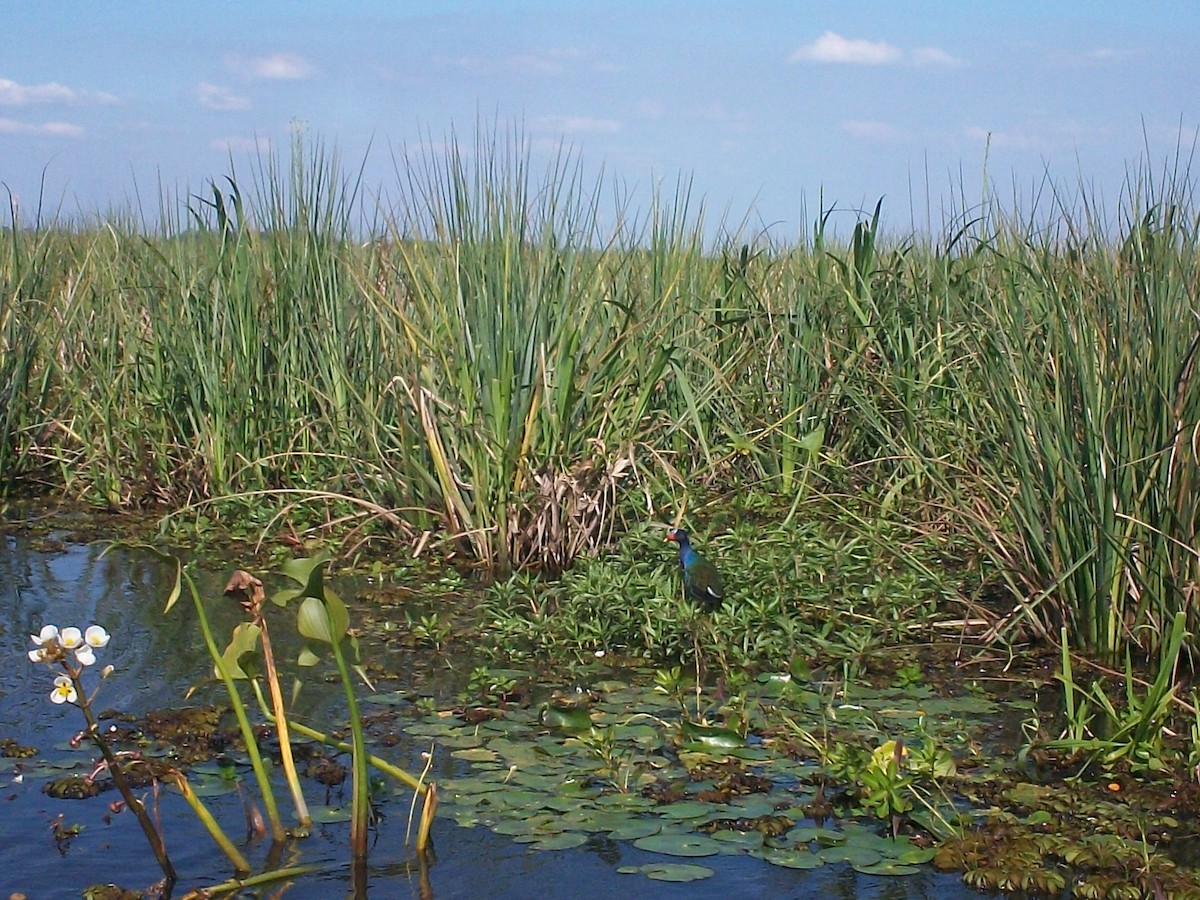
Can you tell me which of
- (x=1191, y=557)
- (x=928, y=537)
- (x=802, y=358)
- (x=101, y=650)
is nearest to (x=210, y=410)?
(x=101, y=650)

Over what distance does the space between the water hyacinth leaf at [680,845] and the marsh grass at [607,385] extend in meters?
1.44

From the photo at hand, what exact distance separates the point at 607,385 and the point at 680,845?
100 inches

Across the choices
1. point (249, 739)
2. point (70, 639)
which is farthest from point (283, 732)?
point (70, 639)

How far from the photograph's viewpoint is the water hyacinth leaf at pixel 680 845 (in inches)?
114

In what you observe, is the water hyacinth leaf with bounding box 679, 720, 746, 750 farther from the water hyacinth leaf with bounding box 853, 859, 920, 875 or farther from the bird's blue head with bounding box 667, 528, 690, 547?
the bird's blue head with bounding box 667, 528, 690, 547

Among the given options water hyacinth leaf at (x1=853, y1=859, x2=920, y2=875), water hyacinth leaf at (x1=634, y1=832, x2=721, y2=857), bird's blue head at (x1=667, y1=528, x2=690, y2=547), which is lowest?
water hyacinth leaf at (x1=853, y1=859, x2=920, y2=875)

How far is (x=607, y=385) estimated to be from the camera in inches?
206

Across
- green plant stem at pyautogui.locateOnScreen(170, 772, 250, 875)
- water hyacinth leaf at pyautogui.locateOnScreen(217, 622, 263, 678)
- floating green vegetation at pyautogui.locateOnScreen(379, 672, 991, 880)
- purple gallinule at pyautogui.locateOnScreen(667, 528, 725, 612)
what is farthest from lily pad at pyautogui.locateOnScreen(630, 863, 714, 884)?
purple gallinule at pyautogui.locateOnScreen(667, 528, 725, 612)

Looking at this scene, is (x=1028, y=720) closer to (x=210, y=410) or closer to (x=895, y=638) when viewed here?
(x=895, y=638)

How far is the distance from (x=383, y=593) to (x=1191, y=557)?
107 inches

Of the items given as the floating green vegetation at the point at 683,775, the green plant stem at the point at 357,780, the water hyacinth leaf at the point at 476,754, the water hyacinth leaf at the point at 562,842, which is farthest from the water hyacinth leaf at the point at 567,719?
the green plant stem at the point at 357,780

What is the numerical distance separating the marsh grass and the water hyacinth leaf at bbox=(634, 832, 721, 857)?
1439 mm

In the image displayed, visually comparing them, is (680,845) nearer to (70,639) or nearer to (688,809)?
(688,809)

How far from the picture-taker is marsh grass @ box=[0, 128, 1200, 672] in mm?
3963
